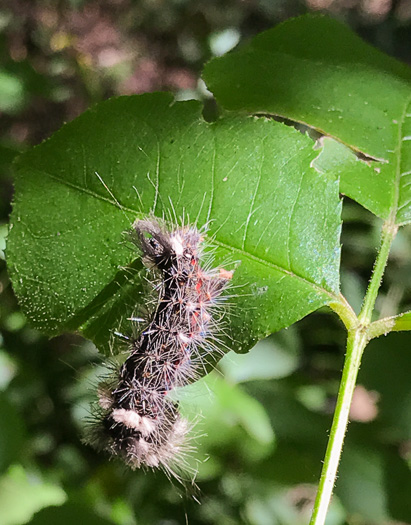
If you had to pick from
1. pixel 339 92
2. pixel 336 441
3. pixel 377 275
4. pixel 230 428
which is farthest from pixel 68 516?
pixel 339 92

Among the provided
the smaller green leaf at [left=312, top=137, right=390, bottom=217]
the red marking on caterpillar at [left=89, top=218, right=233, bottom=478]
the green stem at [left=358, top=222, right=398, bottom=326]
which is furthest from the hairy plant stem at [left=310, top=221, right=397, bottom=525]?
the red marking on caterpillar at [left=89, top=218, right=233, bottom=478]

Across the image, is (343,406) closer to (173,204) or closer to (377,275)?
(377,275)

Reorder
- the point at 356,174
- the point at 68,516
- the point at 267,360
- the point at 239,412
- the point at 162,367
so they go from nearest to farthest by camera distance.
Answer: the point at 356,174 → the point at 162,367 → the point at 68,516 → the point at 239,412 → the point at 267,360

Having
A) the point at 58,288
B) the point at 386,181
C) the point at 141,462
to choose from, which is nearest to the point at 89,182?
the point at 58,288

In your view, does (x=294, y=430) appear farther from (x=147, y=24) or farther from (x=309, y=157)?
(x=147, y=24)

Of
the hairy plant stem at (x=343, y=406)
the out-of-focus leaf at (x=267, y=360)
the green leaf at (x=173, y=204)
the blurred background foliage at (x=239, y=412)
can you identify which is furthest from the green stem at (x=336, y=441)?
the out-of-focus leaf at (x=267, y=360)

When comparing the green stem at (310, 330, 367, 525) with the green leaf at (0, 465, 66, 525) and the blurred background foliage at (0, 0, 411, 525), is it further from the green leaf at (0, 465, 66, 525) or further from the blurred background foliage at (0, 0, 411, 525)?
the green leaf at (0, 465, 66, 525)
